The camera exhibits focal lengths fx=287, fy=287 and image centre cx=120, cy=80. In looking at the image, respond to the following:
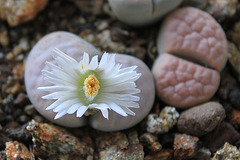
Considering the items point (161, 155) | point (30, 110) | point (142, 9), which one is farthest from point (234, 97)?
point (30, 110)

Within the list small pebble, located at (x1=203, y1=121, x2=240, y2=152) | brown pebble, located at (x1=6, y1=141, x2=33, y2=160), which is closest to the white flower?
brown pebble, located at (x1=6, y1=141, x2=33, y2=160)

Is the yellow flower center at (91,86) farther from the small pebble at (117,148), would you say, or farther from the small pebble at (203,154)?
the small pebble at (203,154)

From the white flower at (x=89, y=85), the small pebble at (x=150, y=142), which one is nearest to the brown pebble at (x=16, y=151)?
the white flower at (x=89, y=85)

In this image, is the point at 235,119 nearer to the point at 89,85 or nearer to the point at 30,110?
the point at 89,85

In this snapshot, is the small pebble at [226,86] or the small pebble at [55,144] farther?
the small pebble at [226,86]

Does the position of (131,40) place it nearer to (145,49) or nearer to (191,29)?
(145,49)
